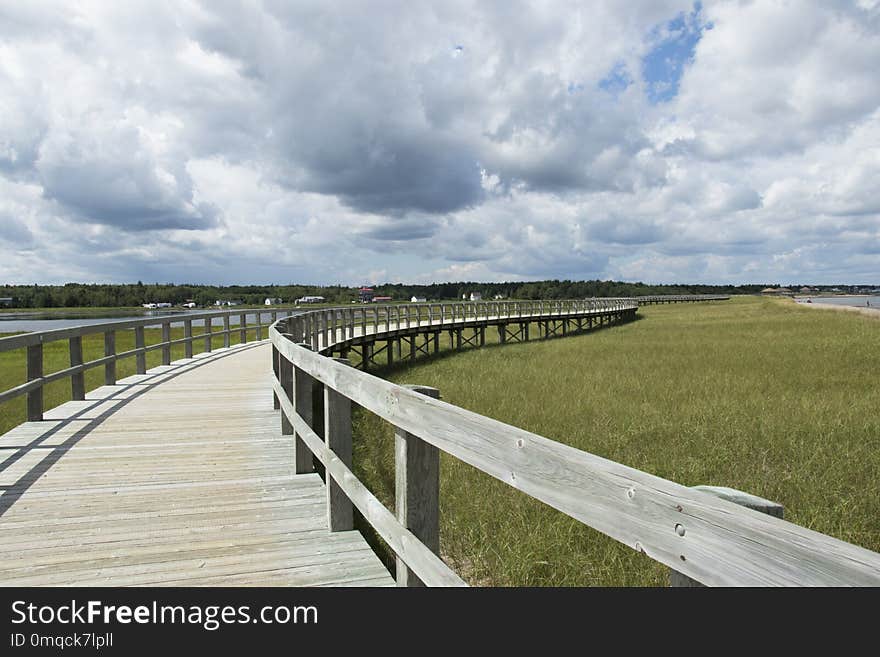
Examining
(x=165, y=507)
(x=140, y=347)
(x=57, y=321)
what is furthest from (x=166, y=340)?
(x=57, y=321)

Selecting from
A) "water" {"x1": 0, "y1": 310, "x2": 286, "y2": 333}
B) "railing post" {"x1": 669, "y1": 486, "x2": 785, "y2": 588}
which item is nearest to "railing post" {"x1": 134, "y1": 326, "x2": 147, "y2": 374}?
"railing post" {"x1": 669, "y1": 486, "x2": 785, "y2": 588}

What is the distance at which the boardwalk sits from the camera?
3.67 metres

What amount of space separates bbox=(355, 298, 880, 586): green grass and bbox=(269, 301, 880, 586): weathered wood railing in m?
2.74

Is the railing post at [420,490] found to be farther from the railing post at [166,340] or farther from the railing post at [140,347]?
the railing post at [166,340]

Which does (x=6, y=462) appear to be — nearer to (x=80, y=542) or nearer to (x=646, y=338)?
(x=80, y=542)

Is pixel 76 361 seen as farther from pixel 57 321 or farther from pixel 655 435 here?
pixel 57 321

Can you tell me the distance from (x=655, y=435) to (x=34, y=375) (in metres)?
9.49

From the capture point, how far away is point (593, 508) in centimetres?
165

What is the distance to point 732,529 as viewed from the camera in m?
1.29

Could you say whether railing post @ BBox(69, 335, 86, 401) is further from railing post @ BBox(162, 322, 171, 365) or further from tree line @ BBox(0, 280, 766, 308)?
tree line @ BBox(0, 280, 766, 308)

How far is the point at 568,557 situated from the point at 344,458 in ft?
8.80

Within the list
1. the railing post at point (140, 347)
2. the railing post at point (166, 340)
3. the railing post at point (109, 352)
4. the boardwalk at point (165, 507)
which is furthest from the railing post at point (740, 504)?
the railing post at point (166, 340)

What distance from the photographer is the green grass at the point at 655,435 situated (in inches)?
229
